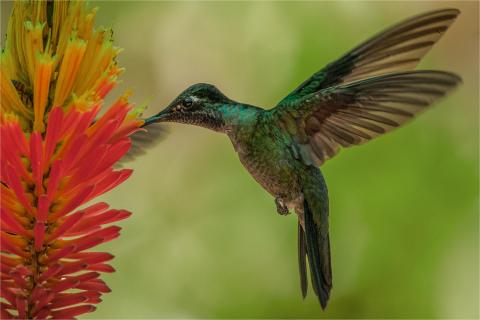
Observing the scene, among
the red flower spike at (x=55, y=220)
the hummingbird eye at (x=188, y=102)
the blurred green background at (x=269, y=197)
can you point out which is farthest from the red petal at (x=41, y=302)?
the blurred green background at (x=269, y=197)

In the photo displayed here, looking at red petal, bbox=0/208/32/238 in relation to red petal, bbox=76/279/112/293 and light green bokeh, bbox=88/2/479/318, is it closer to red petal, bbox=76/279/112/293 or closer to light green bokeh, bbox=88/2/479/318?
red petal, bbox=76/279/112/293

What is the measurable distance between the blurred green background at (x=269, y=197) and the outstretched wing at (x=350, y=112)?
50.2 inches

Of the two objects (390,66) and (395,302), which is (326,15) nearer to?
(395,302)

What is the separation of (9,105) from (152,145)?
61 cm

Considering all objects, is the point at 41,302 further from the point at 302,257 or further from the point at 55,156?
the point at 302,257

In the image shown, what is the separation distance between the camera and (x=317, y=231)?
210 centimetres

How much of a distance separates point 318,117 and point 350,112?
3.9 inches

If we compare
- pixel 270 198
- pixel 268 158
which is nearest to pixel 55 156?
pixel 268 158

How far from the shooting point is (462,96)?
144 inches

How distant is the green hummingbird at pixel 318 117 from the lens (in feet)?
5.66

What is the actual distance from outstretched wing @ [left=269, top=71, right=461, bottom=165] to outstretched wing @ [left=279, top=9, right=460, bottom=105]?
86 mm

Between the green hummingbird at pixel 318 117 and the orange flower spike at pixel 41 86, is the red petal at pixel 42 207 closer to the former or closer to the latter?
the orange flower spike at pixel 41 86

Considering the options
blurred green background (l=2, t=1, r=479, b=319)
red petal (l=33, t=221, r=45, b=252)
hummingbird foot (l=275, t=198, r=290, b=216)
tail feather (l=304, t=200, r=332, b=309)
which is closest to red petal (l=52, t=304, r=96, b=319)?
red petal (l=33, t=221, r=45, b=252)

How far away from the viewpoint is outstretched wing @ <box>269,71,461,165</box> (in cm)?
165
